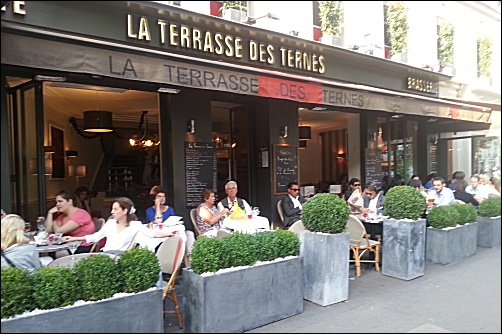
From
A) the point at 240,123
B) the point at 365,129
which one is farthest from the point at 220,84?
the point at 365,129

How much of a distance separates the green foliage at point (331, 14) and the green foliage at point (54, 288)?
8.80 ft

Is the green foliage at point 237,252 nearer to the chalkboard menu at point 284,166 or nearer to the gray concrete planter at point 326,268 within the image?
the gray concrete planter at point 326,268

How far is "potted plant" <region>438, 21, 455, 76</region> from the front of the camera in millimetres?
2870

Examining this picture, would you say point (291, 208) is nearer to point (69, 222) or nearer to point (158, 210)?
point (158, 210)

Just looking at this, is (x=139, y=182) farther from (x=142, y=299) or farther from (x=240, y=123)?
(x=142, y=299)

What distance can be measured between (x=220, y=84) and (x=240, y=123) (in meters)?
3.52

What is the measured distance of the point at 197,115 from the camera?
709 cm

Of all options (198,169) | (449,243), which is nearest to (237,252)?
(198,169)

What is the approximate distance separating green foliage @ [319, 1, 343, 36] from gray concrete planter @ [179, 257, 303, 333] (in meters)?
2.25

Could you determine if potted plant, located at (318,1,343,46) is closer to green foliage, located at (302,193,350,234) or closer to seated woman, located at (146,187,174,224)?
green foliage, located at (302,193,350,234)

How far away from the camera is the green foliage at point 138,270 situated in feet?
10.7

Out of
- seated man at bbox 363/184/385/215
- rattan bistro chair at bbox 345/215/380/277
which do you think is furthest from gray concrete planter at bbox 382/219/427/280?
seated man at bbox 363/184/385/215

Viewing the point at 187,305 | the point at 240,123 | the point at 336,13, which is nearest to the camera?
the point at 336,13

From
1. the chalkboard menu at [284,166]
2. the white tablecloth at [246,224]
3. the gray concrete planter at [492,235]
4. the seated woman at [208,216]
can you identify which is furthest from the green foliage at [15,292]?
the chalkboard menu at [284,166]
